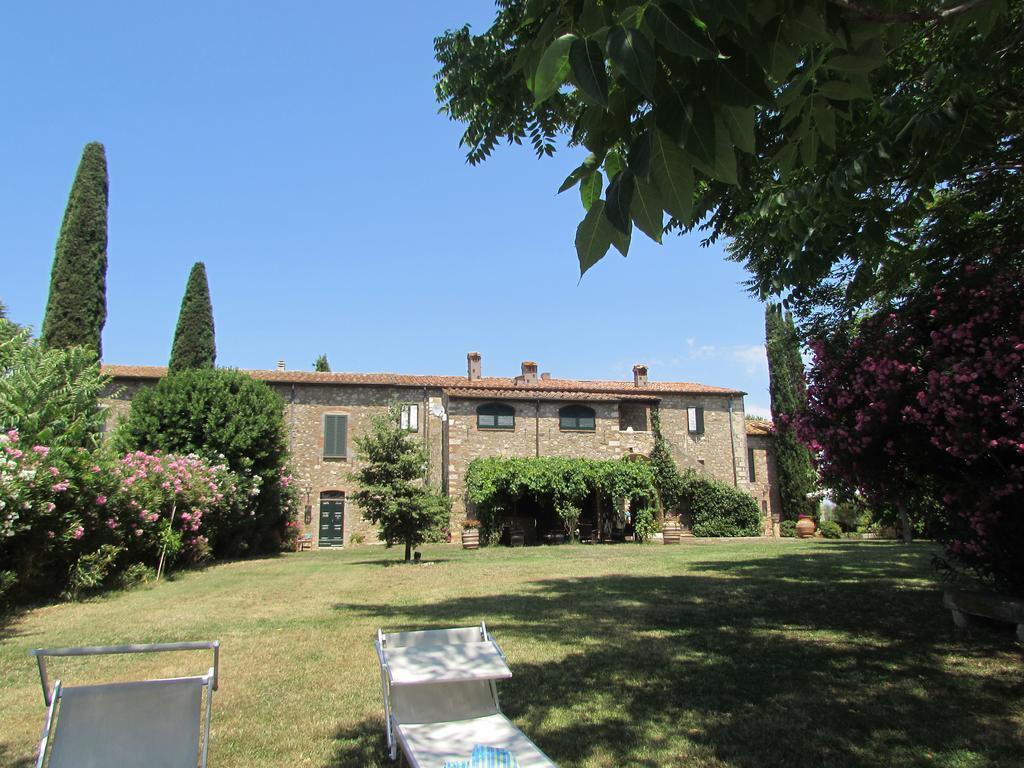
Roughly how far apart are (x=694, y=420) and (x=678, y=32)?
1100 inches

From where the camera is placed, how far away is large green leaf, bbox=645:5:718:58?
126cm

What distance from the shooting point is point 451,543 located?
80.1 ft

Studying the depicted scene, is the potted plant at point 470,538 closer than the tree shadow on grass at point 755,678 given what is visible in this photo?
No

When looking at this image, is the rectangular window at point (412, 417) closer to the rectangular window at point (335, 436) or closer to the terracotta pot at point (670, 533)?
the rectangular window at point (335, 436)

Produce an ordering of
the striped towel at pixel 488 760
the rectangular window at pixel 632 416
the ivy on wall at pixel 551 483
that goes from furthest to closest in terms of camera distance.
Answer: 1. the rectangular window at pixel 632 416
2. the ivy on wall at pixel 551 483
3. the striped towel at pixel 488 760

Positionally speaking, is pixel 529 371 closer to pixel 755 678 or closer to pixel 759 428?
pixel 759 428

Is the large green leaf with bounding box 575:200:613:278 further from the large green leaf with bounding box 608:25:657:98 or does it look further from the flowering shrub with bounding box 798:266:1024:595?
the flowering shrub with bounding box 798:266:1024:595

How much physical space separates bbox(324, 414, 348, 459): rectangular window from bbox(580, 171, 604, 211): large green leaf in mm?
25038

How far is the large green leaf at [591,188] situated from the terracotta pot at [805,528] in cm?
2736

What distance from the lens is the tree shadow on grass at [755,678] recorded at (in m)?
3.82

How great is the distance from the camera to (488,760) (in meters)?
3.09

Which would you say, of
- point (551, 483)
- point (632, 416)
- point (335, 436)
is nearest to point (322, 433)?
point (335, 436)

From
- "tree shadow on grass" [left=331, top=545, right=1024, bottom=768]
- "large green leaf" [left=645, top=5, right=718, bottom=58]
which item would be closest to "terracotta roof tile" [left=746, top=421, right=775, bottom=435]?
"tree shadow on grass" [left=331, top=545, right=1024, bottom=768]

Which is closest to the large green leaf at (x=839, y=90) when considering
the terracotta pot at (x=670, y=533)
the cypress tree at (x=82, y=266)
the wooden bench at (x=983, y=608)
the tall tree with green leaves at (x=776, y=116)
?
the tall tree with green leaves at (x=776, y=116)
